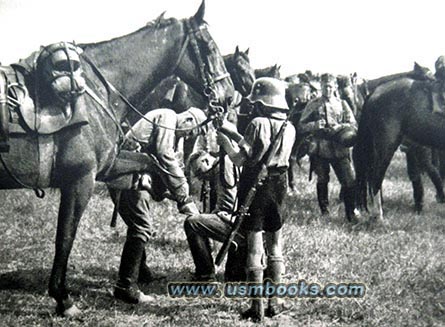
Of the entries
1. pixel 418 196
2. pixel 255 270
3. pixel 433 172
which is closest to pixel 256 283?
pixel 255 270

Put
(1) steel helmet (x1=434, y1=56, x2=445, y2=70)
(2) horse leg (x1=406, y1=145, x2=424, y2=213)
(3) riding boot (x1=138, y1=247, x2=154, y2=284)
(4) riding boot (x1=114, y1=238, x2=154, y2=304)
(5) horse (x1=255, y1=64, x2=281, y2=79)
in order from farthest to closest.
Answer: (5) horse (x1=255, y1=64, x2=281, y2=79) < (2) horse leg (x1=406, y1=145, x2=424, y2=213) < (1) steel helmet (x1=434, y1=56, x2=445, y2=70) < (3) riding boot (x1=138, y1=247, x2=154, y2=284) < (4) riding boot (x1=114, y1=238, x2=154, y2=304)

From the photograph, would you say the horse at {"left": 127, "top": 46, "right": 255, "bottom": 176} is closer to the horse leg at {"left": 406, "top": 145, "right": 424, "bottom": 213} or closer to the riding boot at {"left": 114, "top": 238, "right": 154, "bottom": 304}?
the riding boot at {"left": 114, "top": 238, "right": 154, "bottom": 304}

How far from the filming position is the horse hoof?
4285mm

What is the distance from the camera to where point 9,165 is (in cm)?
408

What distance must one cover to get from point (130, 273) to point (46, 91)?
172 cm

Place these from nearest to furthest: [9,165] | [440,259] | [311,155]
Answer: [9,165], [440,259], [311,155]

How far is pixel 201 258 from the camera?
5.00 metres

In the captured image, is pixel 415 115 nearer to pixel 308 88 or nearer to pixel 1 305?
pixel 308 88

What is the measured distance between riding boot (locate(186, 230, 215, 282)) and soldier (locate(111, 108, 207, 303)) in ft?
0.82

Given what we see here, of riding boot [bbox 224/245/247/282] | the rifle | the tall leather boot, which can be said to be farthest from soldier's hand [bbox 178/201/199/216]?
the rifle

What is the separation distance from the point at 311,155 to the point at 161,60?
4.12 m

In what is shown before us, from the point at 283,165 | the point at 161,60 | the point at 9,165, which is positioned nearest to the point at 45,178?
the point at 9,165

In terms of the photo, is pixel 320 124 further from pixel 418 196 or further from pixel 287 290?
pixel 287 290

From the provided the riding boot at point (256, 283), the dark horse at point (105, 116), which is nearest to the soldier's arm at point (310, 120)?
the dark horse at point (105, 116)
